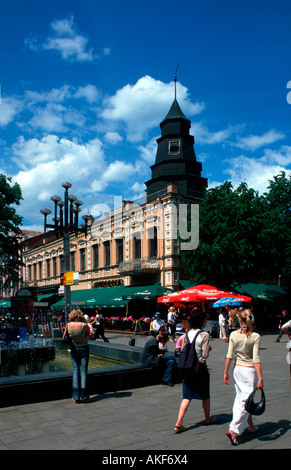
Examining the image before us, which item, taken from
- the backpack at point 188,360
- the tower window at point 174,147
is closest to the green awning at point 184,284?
the tower window at point 174,147

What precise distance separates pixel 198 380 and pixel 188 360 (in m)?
0.30

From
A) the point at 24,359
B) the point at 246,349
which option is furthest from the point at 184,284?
the point at 246,349

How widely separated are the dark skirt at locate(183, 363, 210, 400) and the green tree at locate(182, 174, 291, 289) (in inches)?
717

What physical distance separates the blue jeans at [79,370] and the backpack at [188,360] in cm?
222

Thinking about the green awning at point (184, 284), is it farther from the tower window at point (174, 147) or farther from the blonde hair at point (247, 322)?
the blonde hair at point (247, 322)

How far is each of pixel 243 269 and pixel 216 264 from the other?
1696 millimetres

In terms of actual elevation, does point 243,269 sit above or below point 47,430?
above

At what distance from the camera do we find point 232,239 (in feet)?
78.7

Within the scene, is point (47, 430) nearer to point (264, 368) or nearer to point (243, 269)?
point (264, 368)

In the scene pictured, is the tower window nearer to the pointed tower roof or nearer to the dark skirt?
the pointed tower roof

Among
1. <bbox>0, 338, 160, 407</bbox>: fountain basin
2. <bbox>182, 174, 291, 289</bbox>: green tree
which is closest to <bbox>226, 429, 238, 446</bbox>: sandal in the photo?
<bbox>0, 338, 160, 407</bbox>: fountain basin
